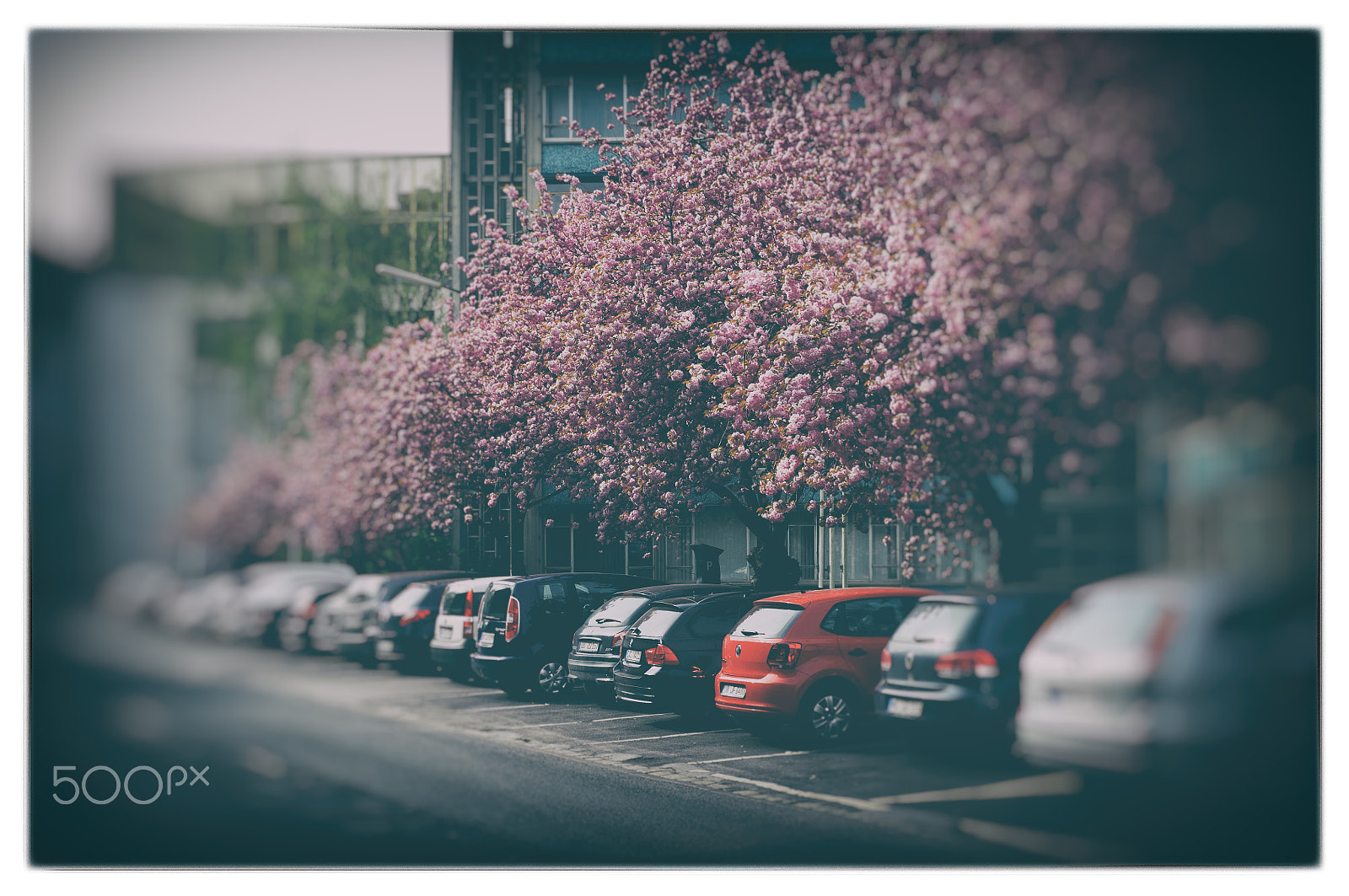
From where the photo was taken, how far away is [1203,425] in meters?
7.71

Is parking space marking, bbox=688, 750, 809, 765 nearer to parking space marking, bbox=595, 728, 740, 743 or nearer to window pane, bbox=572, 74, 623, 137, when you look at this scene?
parking space marking, bbox=595, 728, 740, 743

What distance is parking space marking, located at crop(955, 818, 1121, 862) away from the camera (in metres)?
7.81

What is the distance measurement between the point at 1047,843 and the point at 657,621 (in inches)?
165

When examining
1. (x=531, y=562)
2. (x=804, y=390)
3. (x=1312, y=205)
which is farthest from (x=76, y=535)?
(x=1312, y=205)

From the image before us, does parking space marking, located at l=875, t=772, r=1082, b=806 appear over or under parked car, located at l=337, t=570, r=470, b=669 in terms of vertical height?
under

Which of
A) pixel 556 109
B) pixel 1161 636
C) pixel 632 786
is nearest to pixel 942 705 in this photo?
pixel 1161 636

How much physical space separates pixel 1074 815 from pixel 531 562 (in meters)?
5.18

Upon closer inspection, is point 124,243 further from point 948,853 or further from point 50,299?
point 948,853

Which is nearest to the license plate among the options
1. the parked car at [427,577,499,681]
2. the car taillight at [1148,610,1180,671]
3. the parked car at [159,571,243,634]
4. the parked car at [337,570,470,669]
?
the car taillight at [1148,610,1180,671]

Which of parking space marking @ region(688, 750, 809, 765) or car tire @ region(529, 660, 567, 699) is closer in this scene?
parking space marking @ region(688, 750, 809, 765)

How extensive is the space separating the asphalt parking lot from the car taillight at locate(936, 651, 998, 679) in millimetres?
556

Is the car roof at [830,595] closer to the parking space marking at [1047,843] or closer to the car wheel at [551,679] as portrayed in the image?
the parking space marking at [1047,843]

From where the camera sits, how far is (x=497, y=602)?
36.0 feet

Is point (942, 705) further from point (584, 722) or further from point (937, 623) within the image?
point (584, 722)
